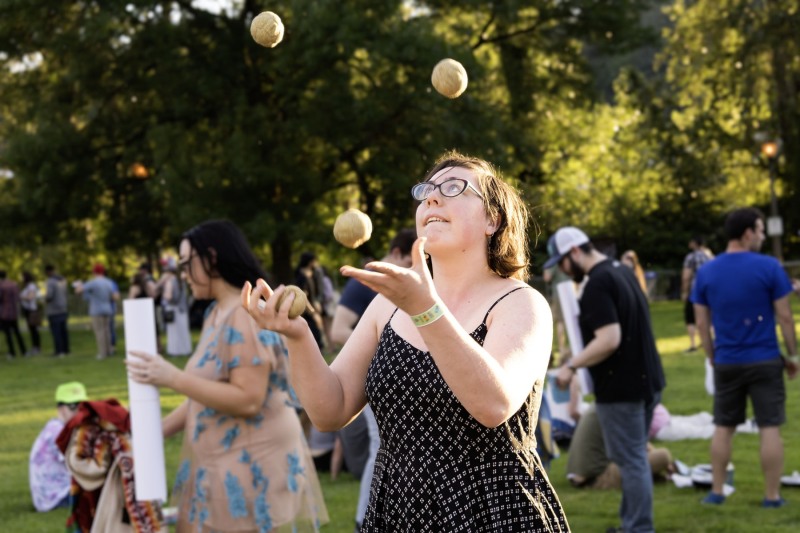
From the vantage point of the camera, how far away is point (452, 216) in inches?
116

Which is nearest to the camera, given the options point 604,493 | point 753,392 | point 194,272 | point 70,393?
point 194,272

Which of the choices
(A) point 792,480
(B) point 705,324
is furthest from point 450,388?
(A) point 792,480

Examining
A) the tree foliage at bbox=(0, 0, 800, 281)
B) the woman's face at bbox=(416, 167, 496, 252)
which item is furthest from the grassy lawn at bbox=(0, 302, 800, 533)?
the tree foliage at bbox=(0, 0, 800, 281)

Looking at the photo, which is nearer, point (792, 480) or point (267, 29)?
point (267, 29)

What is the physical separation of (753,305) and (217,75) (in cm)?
2071

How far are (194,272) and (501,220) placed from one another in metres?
1.97

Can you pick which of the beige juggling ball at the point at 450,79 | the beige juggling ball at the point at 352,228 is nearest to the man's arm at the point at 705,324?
the beige juggling ball at the point at 450,79

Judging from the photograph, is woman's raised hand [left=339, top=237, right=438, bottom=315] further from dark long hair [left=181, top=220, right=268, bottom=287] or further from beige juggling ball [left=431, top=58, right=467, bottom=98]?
dark long hair [left=181, top=220, right=268, bottom=287]

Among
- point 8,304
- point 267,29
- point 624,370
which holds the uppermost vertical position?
point 267,29

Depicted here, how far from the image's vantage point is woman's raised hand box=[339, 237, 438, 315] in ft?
7.91

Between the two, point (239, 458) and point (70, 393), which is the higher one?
point (239, 458)

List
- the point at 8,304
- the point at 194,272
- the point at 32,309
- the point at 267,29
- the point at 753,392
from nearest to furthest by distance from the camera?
the point at 267,29 < the point at 194,272 < the point at 753,392 < the point at 8,304 < the point at 32,309

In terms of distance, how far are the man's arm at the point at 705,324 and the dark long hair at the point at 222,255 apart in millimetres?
4231

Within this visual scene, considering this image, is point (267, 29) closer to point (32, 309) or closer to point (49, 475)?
point (49, 475)
